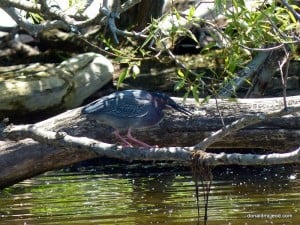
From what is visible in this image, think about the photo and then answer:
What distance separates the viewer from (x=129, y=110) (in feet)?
18.9

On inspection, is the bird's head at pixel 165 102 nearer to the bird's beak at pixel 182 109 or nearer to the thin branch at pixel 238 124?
the bird's beak at pixel 182 109

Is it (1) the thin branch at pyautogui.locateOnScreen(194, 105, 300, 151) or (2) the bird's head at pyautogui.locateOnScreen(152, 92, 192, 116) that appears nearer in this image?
(1) the thin branch at pyautogui.locateOnScreen(194, 105, 300, 151)

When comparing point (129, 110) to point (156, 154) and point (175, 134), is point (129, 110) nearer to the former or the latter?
point (175, 134)

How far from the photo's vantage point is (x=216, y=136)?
422 centimetres

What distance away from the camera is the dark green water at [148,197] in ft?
20.6

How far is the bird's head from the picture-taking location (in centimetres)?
589

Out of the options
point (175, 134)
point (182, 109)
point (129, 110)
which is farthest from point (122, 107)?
point (175, 134)

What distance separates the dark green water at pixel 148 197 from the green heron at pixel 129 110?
86cm

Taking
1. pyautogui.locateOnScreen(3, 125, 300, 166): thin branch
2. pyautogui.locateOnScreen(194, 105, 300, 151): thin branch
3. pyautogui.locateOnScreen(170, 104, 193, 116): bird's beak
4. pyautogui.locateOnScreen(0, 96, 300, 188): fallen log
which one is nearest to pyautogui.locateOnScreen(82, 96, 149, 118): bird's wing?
pyautogui.locateOnScreen(170, 104, 193, 116): bird's beak

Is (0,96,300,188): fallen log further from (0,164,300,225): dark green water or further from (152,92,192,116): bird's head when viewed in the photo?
(0,164,300,225): dark green water

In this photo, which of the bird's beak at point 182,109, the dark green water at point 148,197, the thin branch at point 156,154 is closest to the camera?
the thin branch at point 156,154

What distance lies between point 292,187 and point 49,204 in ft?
7.84

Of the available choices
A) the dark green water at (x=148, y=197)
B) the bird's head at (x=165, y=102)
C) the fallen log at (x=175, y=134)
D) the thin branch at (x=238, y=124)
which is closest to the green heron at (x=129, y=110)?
the bird's head at (x=165, y=102)

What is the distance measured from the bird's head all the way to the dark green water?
90cm
